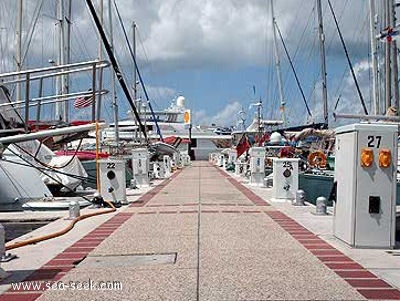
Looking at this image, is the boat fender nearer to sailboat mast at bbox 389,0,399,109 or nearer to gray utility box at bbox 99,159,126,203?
sailboat mast at bbox 389,0,399,109

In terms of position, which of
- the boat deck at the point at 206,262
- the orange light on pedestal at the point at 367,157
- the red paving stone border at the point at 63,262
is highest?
the orange light on pedestal at the point at 367,157

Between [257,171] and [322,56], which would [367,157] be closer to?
[257,171]

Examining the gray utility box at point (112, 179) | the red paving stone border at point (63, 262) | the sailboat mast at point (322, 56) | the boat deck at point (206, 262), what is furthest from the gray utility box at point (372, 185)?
the sailboat mast at point (322, 56)

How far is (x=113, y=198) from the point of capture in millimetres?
15922

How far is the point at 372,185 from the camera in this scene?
8.82 metres

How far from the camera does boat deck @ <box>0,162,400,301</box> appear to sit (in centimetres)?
643

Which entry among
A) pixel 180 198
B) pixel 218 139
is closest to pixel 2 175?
pixel 180 198

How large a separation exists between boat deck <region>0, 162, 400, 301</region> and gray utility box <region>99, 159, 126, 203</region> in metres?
3.26

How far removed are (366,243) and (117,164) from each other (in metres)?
8.54

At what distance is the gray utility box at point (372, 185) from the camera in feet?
28.9

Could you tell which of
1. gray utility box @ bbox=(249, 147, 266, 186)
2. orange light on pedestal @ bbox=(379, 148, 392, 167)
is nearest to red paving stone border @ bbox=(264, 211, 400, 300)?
orange light on pedestal @ bbox=(379, 148, 392, 167)

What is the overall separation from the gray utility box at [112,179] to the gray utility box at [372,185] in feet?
27.1

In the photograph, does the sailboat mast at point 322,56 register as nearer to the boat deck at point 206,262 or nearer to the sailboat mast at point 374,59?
the sailboat mast at point 374,59

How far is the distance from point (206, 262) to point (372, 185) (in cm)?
280
